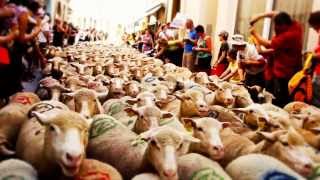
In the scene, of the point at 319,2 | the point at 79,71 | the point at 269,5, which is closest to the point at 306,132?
the point at 319,2

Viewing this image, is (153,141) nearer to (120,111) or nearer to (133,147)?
(133,147)

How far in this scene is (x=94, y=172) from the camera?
3.24 metres

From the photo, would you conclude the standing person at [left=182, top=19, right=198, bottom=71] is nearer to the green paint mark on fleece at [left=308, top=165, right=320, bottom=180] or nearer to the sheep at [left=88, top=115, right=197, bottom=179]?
the sheep at [left=88, top=115, right=197, bottom=179]

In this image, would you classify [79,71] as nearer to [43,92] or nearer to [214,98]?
[43,92]

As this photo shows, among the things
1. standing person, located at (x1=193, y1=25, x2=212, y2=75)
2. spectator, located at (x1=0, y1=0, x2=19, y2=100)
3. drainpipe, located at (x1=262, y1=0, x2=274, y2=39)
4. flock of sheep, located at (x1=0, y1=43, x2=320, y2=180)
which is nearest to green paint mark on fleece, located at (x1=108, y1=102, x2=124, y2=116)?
flock of sheep, located at (x1=0, y1=43, x2=320, y2=180)

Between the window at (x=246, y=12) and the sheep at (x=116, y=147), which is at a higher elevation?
the window at (x=246, y=12)

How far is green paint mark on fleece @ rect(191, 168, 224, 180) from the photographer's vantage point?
3.31 m

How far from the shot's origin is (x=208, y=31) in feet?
57.2

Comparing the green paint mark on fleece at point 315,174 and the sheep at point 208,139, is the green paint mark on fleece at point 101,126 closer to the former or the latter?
the sheep at point 208,139

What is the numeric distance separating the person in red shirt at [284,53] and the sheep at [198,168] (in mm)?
3984

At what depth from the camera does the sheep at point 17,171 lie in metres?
3.17

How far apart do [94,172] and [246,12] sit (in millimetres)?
11531

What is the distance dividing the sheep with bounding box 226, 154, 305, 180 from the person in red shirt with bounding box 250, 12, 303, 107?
3847 millimetres

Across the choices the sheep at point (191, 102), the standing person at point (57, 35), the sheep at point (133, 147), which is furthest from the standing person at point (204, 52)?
the standing person at point (57, 35)
